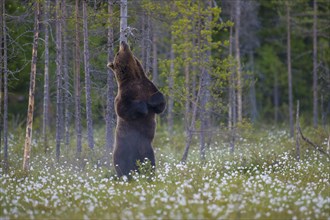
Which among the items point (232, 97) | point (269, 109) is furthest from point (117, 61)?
point (269, 109)

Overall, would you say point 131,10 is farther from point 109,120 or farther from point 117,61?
point 117,61

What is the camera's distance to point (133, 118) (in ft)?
42.2

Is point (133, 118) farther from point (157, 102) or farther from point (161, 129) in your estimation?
point (161, 129)

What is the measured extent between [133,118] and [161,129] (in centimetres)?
2065

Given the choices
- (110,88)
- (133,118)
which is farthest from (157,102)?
(110,88)

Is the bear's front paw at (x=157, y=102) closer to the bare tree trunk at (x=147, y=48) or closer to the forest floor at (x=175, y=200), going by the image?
the forest floor at (x=175, y=200)

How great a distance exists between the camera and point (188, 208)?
29.6 ft

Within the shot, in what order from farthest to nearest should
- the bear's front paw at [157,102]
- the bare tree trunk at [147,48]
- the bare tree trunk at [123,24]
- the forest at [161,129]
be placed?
the bare tree trunk at [147,48] < the bare tree trunk at [123,24] < the bear's front paw at [157,102] < the forest at [161,129]

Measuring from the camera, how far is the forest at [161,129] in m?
9.77

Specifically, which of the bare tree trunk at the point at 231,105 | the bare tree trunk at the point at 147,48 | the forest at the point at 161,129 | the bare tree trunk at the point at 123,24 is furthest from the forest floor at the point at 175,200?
the bare tree trunk at the point at 231,105

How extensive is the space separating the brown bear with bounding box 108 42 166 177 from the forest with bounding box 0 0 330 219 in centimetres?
→ 47

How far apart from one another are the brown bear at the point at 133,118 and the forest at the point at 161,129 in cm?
47

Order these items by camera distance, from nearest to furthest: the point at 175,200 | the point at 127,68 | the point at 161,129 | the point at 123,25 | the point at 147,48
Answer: the point at 175,200
the point at 127,68
the point at 123,25
the point at 147,48
the point at 161,129

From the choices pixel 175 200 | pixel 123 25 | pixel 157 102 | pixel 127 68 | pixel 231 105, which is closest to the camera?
pixel 175 200
